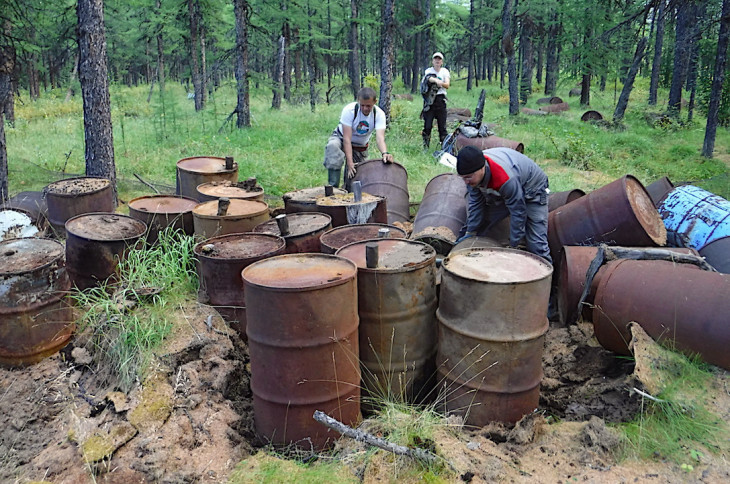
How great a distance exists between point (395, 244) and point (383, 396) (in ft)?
3.86

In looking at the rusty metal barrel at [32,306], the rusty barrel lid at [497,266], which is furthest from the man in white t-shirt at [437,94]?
the rusty metal barrel at [32,306]

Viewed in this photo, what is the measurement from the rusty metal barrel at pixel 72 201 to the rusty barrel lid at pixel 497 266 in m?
4.10

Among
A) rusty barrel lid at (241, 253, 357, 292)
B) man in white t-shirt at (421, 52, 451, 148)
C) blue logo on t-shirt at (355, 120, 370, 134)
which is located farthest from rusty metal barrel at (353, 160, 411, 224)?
man in white t-shirt at (421, 52, 451, 148)

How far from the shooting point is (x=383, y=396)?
3828mm

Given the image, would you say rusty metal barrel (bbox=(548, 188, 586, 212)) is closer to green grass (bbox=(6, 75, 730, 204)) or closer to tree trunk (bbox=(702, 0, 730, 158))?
green grass (bbox=(6, 75, 730, 204))

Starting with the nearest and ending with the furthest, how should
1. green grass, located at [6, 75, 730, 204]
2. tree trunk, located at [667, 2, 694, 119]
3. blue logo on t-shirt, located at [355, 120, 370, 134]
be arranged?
1. blue logo on t-shirt, located at [355, 120, 370, 134]
2. green grass, located at [6, 75, 730, 204]
3. tree trunk, located at [667, 2, 694, 119]

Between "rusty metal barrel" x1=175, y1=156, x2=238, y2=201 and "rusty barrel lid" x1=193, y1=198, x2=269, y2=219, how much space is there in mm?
974

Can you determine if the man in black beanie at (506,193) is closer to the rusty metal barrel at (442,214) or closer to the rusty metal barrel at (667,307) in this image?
the rusty metal barrel at (442,214)

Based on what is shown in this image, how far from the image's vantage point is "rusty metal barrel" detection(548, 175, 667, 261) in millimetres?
4859

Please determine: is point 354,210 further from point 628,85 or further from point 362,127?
point 628,85

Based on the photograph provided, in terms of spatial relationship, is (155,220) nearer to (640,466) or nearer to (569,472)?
(569,472)

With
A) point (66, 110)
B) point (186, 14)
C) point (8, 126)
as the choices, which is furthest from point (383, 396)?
point (66, 110)

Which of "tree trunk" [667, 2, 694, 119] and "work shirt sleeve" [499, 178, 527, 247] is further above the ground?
"tree trunk" [667, 2, 694, 119]

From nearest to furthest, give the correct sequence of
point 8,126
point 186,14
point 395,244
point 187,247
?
point 395,244 → point 187,247 → point 8,126 → point 186,14
